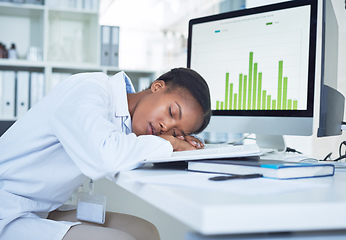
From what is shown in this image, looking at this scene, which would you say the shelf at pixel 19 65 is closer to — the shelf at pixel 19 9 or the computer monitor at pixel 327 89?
the shelf at pixel 19 9

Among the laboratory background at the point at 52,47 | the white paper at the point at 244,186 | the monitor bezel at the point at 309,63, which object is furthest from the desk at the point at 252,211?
the laboratory background at the point at 52,47

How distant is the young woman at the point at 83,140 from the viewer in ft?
2.48

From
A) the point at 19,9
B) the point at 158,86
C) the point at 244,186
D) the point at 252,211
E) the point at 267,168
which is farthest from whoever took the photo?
the point at 19,9

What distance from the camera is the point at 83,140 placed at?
2.46 feet

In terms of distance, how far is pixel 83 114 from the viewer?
2.54 ft

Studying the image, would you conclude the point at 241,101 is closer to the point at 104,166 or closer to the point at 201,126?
the point at 201,126

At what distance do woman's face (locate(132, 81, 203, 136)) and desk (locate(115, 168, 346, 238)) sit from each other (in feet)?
1.61

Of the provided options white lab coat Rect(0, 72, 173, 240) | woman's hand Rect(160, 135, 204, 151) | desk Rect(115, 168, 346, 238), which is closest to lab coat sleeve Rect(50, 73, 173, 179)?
white lab coat Rect(0, 72, 173, 240)

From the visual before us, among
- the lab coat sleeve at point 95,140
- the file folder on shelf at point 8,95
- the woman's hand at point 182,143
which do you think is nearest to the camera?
the lab coat sleeve at point 95,140

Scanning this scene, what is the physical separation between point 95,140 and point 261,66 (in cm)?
84

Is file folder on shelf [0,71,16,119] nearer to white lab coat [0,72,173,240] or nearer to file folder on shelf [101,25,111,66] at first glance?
file folder on shelf [101,25,111,66]

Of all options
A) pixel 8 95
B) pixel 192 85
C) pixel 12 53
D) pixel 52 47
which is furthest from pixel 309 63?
pixel 52 47

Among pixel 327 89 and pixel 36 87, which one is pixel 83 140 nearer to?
pixel 327 89

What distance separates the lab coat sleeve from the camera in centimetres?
73
